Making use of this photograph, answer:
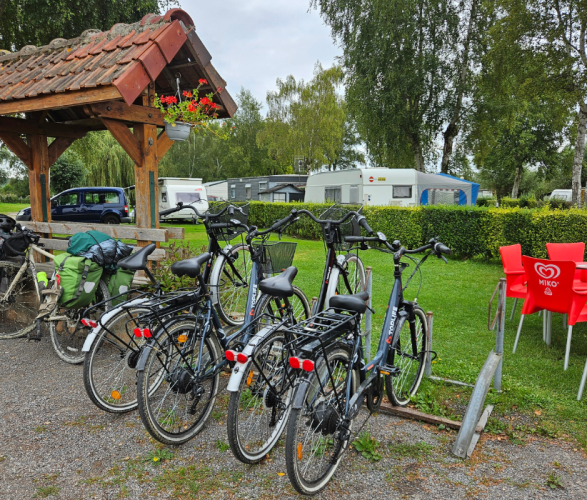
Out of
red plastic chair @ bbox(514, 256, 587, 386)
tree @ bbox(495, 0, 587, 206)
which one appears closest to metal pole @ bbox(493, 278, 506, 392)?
red plastic chair @ bbox(514, 256, 587, 386)

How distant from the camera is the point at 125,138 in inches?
177

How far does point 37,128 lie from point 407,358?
5.45 metres

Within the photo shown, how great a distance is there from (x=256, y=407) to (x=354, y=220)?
5.67 feet

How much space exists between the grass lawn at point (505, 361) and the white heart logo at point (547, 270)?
802mm

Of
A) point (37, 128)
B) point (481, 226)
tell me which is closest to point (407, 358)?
point (37, 128)

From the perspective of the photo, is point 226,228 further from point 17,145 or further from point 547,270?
point 17,145

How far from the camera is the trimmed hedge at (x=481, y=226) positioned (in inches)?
340

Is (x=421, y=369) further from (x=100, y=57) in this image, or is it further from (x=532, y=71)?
(x=532, y=71)

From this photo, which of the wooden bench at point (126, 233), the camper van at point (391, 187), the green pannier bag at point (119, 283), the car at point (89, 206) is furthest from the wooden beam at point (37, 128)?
the camper van at point (391, 187)

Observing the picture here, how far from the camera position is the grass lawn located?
3148 millimetres

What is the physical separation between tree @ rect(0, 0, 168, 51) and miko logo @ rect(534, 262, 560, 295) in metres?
10.7

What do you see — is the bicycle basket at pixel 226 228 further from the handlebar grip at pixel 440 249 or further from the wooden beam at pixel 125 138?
the handlebar grip at pixel 440 249

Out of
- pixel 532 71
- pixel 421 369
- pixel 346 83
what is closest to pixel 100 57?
pixel 421 369

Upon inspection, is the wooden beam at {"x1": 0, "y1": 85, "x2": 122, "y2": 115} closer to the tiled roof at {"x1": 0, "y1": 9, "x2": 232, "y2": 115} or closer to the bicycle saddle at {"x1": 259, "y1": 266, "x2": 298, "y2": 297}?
the tiled roof at {"x1": 0, "y1": 9, "x2": 232, "y2": 115}
